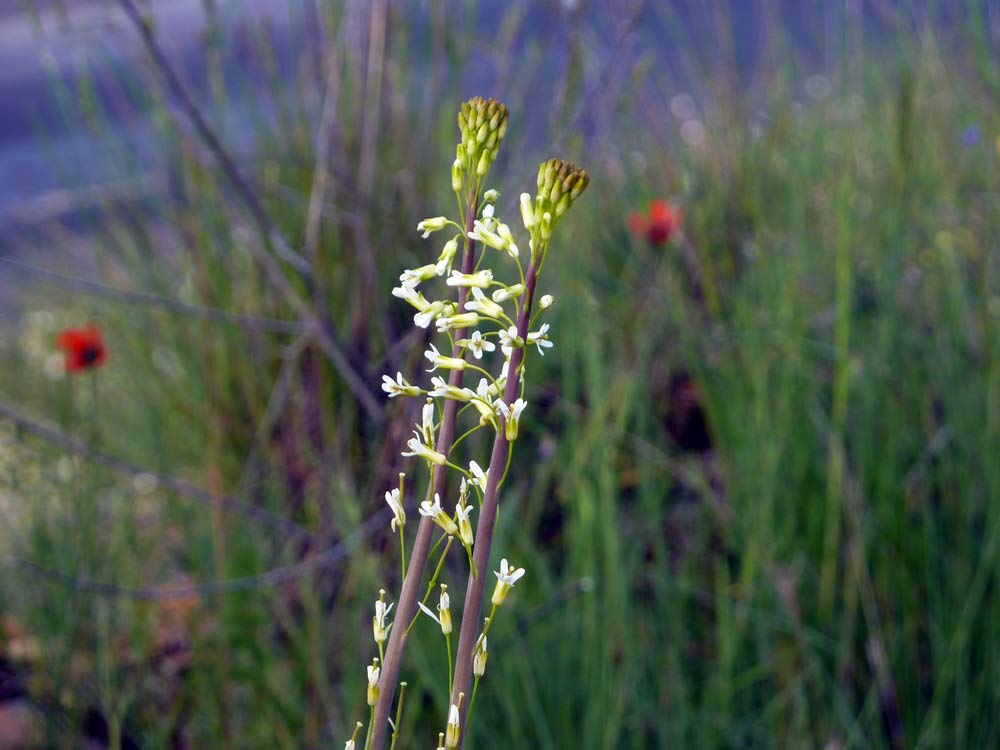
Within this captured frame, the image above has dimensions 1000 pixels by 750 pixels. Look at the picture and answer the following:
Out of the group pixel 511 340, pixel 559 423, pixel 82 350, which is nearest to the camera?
pixel 511 340

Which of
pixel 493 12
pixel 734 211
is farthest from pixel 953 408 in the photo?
pixel 493 12

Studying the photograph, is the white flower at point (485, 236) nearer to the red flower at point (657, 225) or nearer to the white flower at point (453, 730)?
the white flower at point (453, 730)

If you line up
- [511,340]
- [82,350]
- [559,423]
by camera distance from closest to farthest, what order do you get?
1. [511,340]
2. [82,350]
3. [559,423]

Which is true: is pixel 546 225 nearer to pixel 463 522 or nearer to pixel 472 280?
pixel 472 280

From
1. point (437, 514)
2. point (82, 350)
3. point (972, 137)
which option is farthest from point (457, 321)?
point (972, 137)

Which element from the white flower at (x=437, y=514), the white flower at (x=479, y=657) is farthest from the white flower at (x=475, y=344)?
the white flower at (x=479, y=657)

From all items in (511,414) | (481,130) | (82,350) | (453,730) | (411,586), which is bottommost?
(453,730)

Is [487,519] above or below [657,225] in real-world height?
below
